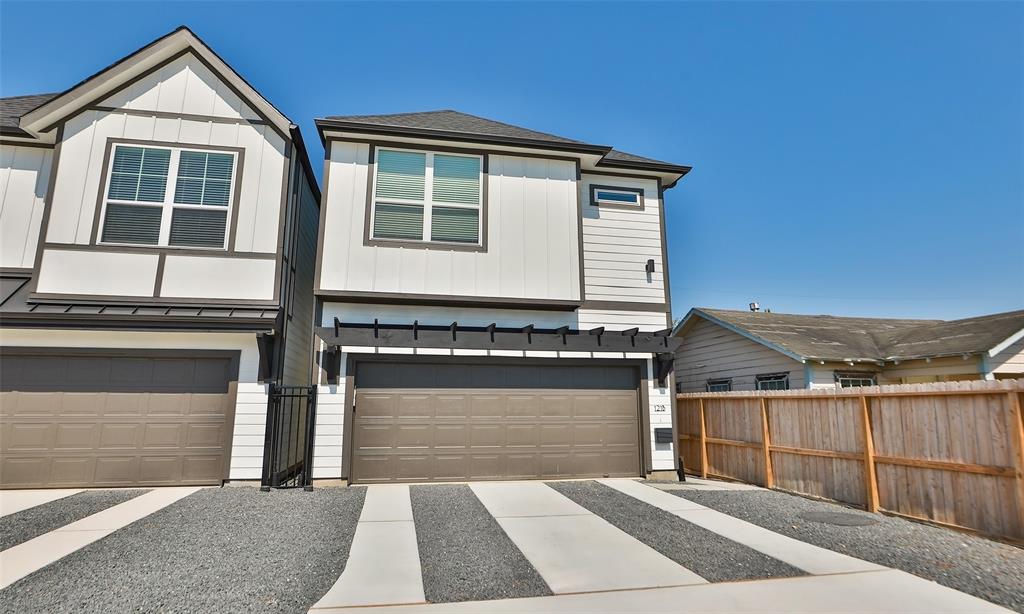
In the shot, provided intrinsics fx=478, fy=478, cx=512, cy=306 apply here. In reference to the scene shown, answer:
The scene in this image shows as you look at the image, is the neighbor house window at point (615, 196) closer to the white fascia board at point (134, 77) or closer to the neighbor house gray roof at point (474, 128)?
the neighbor house gray roof at point (474, 128)

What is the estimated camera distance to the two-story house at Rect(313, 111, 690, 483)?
8.76 metres

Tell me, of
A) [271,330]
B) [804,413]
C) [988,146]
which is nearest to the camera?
[804,413]

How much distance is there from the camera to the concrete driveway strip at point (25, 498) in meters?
6.70

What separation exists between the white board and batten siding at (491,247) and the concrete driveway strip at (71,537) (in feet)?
13.5

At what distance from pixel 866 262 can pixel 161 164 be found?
99.6 ft

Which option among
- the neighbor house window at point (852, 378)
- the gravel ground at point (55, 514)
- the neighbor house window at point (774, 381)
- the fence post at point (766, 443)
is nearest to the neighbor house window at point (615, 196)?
the fence post at point (766, 443)

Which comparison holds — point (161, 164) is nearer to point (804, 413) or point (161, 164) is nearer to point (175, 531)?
point (175, 531)

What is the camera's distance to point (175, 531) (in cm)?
553

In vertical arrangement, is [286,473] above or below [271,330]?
below

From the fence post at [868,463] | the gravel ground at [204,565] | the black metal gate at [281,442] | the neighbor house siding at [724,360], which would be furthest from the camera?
the neighbor house siding at [724,360]

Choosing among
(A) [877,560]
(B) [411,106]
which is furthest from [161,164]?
(A) [877,560]

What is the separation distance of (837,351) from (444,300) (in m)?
9.70

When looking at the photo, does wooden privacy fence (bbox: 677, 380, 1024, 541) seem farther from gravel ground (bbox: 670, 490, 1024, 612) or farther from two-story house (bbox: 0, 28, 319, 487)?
two-story house (bbox: 0, 28, 319, 487)

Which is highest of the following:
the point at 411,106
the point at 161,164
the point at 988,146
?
the point at 411,106
